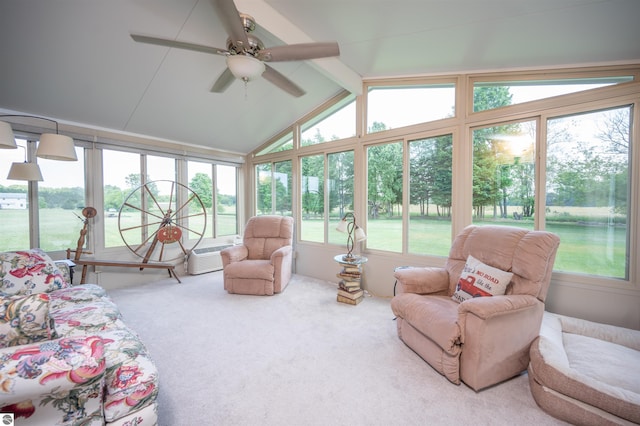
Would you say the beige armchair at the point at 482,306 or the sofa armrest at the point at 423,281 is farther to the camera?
the sofa armrest at the point at 423,281

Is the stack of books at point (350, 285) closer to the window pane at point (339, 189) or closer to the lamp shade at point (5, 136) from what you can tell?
the window pane at point (339, 189)

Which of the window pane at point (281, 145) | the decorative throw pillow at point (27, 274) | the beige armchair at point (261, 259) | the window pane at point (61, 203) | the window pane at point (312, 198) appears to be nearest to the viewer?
the decorative throw pillow at point (27, 274)

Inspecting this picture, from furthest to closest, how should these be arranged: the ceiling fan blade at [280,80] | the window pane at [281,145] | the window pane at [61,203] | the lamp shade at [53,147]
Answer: the window pane at [281,145] → the window pane at [61,203] → the lamp shade at [53,147] → the ceiling fan blade at [280,80]

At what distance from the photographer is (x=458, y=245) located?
2641 mm

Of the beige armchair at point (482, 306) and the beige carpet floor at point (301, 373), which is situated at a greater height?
the beige armchair at point (482, 306)

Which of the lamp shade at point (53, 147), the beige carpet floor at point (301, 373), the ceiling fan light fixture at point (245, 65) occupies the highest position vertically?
the ceiling fan light fixture at point (245, 65)

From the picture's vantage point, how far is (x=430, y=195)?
11.1 feet

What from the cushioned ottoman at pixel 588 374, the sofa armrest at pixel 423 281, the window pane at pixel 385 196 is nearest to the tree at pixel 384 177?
the window pane at pixel 385 196

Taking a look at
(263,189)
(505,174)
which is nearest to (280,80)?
(505,174)

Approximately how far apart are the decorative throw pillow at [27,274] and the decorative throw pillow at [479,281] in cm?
355

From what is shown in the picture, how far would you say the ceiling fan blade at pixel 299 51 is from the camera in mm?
1915

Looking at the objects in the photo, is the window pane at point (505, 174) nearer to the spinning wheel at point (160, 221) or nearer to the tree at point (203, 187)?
the spinning wheel at point (160, 221)

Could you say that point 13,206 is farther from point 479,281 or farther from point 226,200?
point 479,281

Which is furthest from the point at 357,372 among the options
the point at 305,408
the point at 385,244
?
the point at 385,244
